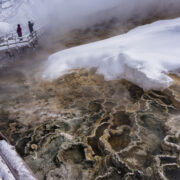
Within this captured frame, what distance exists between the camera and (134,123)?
10.7 feet

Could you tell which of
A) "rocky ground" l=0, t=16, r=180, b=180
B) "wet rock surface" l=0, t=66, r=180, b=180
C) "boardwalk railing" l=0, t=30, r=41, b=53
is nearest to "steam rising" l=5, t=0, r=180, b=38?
"boardwalk railing" l=0, t=30, r=41, b=53

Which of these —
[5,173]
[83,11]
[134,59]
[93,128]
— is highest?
[5,173]

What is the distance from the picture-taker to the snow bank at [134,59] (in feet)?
14.2

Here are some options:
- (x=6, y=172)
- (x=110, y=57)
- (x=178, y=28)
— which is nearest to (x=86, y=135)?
(x=6, y=172)

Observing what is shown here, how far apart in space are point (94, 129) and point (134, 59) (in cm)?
227

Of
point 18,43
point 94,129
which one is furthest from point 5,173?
point 18,43

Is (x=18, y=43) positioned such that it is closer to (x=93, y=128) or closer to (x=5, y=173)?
(x=93, y=128)

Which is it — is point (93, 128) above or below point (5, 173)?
below

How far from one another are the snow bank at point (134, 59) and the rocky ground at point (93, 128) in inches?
10.0

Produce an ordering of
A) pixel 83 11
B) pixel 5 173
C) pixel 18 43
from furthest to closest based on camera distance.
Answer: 1. pixel 83 11
2. pixel 18 43
3. pixel 5 173

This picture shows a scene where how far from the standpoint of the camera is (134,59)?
4.75 metres

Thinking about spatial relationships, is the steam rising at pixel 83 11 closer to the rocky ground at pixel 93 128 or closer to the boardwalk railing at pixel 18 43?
the boardwalk railing at pixel 18 43

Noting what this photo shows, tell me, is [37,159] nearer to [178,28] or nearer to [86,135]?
[86,135]

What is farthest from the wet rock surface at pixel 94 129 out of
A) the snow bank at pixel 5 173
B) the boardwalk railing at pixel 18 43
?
the boardwalk railing at pixel 18 43
